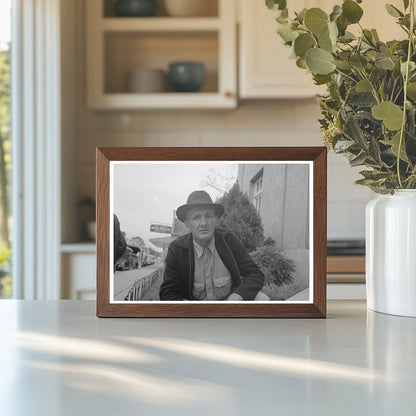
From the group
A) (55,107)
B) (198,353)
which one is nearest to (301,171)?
(198,353)

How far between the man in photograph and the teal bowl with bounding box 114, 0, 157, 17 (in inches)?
93.3

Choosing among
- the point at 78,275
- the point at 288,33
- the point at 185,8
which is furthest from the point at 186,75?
the point at 288,33

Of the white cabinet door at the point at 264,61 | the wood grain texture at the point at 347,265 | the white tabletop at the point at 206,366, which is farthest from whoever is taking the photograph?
the white cabinet door at the point at 264,61

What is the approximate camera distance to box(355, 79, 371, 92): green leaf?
0.73 meters

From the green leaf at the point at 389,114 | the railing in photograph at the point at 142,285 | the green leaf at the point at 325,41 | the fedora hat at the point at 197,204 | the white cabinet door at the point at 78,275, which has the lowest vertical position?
the white cabinet door at the point at 78,275

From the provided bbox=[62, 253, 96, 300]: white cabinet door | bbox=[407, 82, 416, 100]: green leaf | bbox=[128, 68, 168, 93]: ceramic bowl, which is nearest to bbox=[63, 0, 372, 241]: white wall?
bbox=[128, 68, 168, 93]: ceramic bowl

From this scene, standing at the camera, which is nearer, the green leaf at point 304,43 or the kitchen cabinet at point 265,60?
the green leaf at point 304,43

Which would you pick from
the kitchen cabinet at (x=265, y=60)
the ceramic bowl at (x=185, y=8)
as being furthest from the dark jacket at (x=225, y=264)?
the ceramic bowl at (x=185, y=8)

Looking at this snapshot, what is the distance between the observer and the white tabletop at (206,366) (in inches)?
18.6

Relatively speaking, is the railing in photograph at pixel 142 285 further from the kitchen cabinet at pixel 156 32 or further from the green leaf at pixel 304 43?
the kitchen cabinet at pixel 156 32

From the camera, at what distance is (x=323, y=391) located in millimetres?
503

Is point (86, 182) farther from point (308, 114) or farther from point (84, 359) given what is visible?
point (84, 359)

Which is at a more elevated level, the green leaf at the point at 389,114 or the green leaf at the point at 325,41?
the green leaf at the point at 325,41

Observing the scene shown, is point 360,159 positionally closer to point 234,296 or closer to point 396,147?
point 396,147
